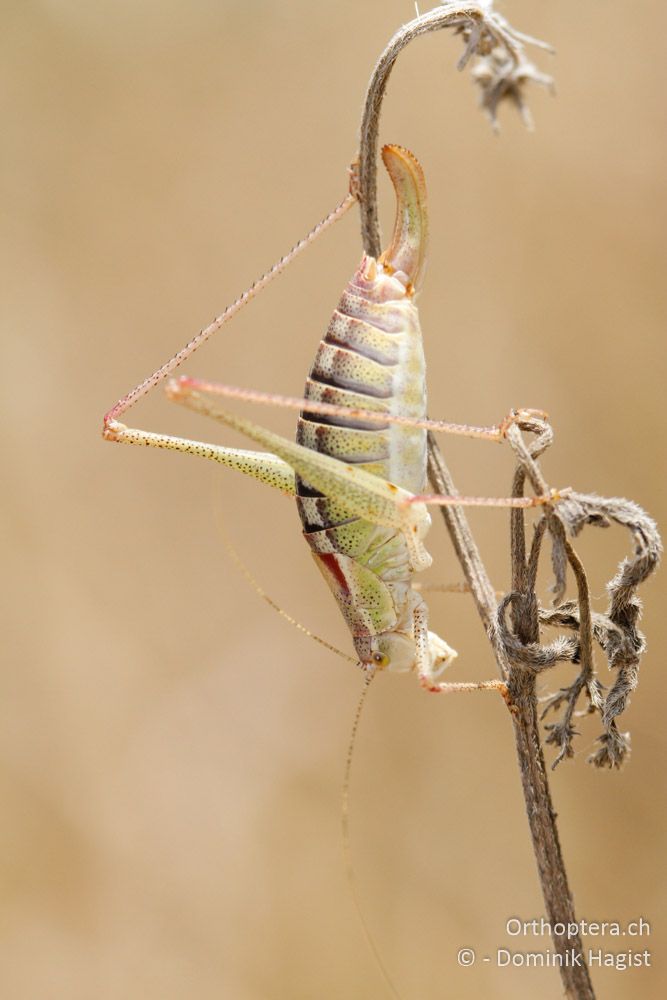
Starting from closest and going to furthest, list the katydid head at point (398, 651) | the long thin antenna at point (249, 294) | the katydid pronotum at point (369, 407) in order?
the katydid pronotum at point (369, 407)
the long thin antenna at point (249, 294)
the katydid head at point (398, 651)

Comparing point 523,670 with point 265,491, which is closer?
point 523,670

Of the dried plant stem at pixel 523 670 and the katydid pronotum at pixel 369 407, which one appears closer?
the dried plant stem at pixel 523 670

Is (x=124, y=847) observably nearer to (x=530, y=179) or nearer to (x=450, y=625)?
(x=450, y=625)

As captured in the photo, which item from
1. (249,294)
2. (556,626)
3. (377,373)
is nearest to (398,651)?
(556,626)

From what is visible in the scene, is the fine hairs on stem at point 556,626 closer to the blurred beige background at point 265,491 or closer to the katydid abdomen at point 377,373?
the katydid abdomen at point 377,373

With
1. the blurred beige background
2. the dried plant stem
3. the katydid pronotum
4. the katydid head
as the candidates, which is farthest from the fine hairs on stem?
the blurred beige background

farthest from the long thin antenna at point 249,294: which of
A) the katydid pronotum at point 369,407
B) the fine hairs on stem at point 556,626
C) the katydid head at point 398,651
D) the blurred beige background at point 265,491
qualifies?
the blurred beige background at point 265,491

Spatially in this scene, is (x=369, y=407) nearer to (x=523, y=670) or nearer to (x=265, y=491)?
(x=523, y=670)
